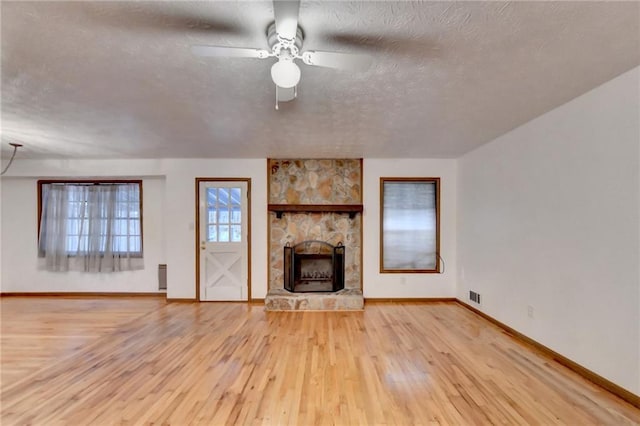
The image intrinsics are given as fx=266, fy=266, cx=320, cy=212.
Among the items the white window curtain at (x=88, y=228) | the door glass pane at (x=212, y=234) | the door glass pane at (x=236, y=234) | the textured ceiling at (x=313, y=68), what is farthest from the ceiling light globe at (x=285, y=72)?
the white window curtain at (x=88, y=228)

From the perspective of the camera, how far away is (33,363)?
2.58 meters

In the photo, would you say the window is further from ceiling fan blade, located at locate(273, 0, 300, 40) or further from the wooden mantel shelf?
ceiling fan blade, located at locate(273, 0, 300, 40)

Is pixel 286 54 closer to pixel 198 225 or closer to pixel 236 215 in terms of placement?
pixel 236 215

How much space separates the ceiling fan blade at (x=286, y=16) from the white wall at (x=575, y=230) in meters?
2.49

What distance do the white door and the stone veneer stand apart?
1.67 ft

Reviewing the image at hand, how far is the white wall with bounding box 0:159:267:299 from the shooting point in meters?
4.57

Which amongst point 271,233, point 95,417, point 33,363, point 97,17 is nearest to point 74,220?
point 33,363

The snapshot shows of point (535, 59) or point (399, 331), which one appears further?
point (399, 331)

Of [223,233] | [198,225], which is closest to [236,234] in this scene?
[223,233]

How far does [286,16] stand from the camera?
1204 mm

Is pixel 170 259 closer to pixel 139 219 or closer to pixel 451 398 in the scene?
pixel 139 219

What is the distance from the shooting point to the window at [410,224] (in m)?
4.60

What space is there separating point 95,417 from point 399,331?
2.93 m

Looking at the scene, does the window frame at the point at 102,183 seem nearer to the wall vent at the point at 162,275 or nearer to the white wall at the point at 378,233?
the wall vent at the point at 162,275
